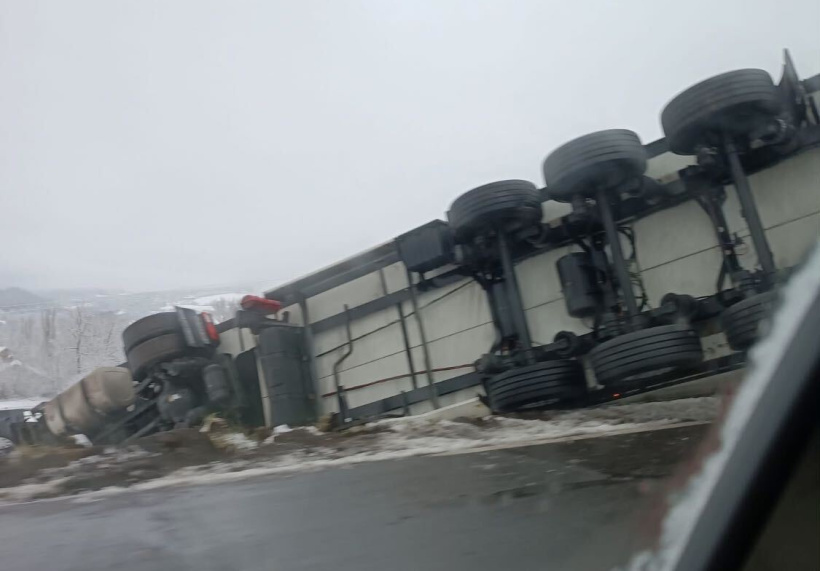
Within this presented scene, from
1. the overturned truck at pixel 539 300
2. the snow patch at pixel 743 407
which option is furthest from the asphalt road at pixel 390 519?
the overturned truck at pixel 539 300

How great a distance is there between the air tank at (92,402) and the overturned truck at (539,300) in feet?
0.06

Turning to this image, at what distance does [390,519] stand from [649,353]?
238 cm

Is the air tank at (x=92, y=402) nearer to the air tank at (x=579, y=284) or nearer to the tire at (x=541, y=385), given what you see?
the tire at (x=541, y=385)

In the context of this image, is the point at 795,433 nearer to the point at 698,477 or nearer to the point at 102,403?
the point at 698,477

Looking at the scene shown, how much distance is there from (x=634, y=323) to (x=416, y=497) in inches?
114

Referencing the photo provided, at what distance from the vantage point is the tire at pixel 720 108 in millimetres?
3769

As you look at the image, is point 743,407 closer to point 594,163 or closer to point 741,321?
point 741,321

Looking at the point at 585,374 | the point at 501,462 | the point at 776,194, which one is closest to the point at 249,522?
the point at 501,462

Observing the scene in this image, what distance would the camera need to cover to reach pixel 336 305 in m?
6.85

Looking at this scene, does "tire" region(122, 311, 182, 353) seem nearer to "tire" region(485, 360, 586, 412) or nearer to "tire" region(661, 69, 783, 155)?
"tire" region(485, 360, 586, 412)

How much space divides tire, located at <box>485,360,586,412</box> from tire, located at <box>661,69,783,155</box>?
5.15ft

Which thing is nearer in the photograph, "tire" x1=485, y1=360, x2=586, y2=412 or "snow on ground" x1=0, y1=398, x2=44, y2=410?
"tire" x1=485, y1=360, x2=586, y2=412

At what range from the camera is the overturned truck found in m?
3.97

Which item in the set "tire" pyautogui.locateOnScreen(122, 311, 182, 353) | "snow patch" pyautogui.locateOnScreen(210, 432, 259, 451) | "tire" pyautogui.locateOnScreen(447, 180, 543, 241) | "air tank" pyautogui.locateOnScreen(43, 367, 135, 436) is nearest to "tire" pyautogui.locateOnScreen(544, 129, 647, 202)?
"tire" pyautogui.locateOnScreen(447, 180, 543, 241)
